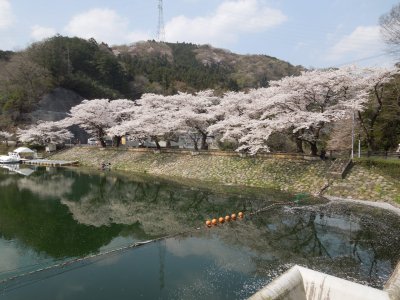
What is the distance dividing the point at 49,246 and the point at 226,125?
20.5 metres

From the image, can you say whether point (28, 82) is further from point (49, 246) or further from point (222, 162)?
point (49, 246)

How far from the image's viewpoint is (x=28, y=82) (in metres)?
61.5

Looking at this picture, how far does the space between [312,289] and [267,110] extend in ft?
71.4

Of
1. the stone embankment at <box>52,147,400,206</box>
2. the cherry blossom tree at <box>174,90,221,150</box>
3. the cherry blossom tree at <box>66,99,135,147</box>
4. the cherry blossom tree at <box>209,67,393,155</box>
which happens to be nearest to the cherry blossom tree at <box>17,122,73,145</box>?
the cherry blossom tree at <box>66,99,135,147</box>

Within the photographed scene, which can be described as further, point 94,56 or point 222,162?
point 94,56

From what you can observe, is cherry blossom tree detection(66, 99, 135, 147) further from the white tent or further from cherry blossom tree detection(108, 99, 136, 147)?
the white tent

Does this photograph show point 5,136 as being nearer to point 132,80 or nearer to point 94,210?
point 132,80

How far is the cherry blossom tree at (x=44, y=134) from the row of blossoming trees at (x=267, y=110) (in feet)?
26.9

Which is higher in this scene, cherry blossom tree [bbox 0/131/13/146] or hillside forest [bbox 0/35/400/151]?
hillside forest [bbox 0/35/400/151]

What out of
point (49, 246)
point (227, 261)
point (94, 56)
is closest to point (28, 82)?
point (94, 56)

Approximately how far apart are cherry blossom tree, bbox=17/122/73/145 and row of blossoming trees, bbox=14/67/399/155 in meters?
8.19

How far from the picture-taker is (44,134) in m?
52.8

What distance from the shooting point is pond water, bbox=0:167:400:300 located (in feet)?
A: 35.7

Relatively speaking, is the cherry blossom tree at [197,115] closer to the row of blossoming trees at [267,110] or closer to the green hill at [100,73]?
the row of blossoming trees at [267,110]
